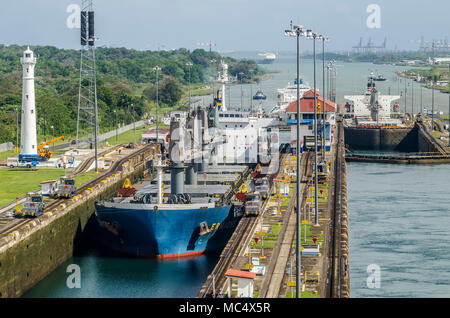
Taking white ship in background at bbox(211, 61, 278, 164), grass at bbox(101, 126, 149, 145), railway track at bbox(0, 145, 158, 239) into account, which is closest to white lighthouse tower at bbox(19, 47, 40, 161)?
railway track at bbox(0, 145, 158, 239)

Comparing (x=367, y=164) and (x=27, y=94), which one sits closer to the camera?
(x=27, y=94)

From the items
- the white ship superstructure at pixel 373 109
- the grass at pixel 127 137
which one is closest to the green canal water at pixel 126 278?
the grass at pixel 127 137

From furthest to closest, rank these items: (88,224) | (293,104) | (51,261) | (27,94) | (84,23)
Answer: (293,104)
(84,23)
(27,94)
(88,224)
(51,261)

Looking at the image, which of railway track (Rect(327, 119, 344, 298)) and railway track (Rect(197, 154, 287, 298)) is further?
railway track (Rect(197, 154, 287, 298))

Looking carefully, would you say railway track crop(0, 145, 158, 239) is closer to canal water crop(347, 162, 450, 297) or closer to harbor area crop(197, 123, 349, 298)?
harbor area crop(197, 123, 349, 298)

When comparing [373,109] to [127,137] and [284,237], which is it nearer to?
[127,137]

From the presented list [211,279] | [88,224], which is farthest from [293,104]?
[211,279]

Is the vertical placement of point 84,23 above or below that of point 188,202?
above
